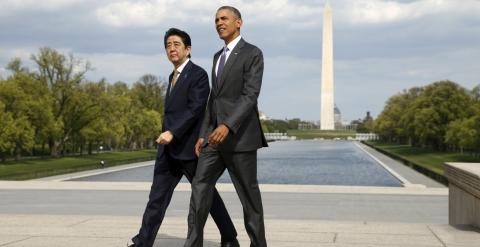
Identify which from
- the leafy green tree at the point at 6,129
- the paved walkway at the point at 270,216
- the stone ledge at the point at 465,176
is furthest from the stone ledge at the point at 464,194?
the leafy green tree at the point at 6,129

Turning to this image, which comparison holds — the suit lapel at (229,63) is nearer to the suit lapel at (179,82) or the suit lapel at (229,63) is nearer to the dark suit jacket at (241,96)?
the dark suit jacket at (241,96)

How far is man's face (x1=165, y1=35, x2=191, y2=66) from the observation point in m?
6.03

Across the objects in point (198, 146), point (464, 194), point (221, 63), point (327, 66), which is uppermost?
point (327, 66)

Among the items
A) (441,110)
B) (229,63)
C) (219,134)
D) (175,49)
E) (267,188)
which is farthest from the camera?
(441,110)

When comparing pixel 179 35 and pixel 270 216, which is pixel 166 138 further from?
pixel 270 216

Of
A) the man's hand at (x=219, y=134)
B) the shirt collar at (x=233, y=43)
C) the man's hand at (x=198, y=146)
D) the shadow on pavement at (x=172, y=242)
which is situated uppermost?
the shirt collar at (x=233, y=43)

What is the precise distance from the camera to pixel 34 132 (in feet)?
157

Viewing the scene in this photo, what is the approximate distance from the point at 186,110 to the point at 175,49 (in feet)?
1.81

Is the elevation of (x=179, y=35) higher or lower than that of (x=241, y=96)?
higher

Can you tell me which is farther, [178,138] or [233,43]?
[178,138]

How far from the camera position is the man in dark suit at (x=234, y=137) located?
5242mm

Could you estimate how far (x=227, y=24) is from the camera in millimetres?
5395

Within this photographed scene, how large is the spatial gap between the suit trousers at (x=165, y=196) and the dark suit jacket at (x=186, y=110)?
0.10 m

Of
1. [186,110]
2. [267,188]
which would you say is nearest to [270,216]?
[267,188]
